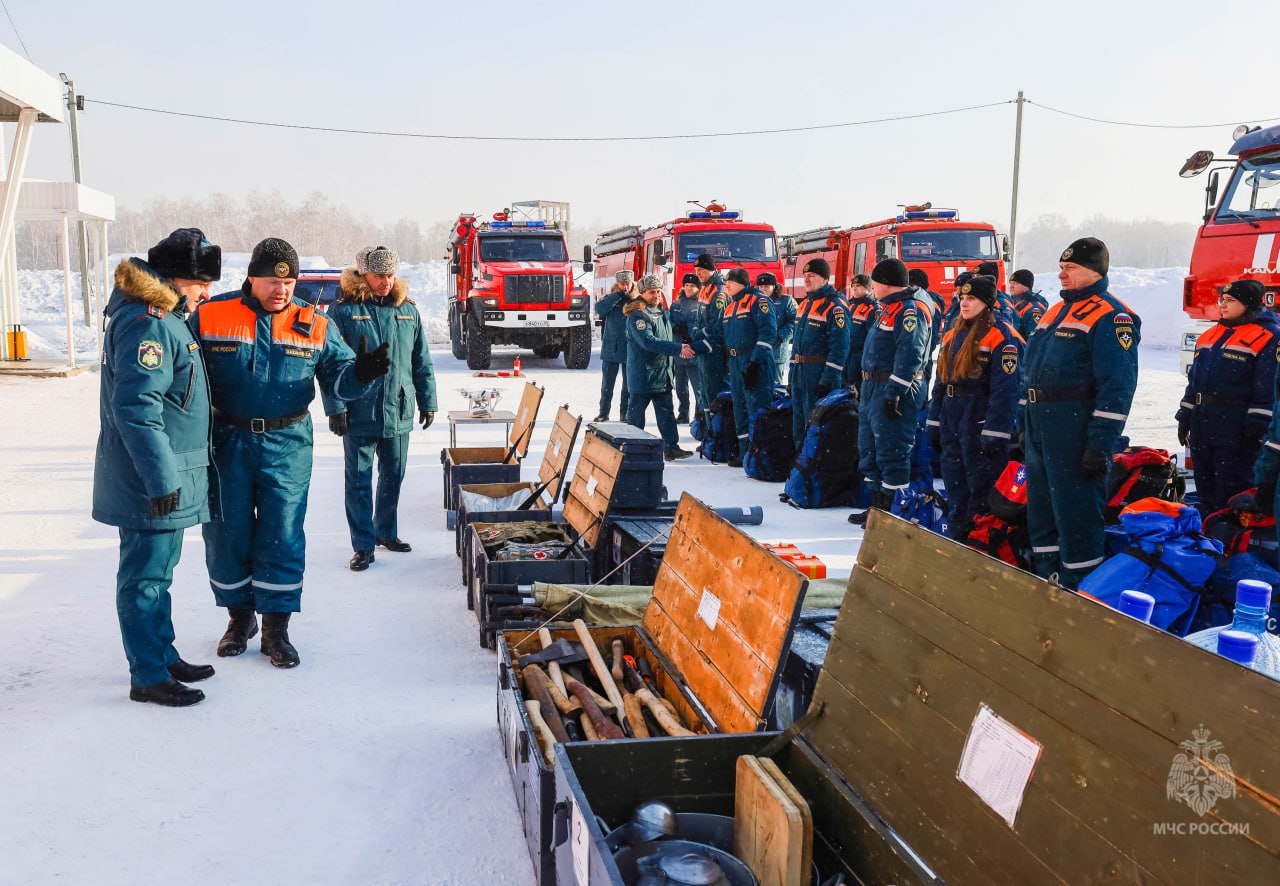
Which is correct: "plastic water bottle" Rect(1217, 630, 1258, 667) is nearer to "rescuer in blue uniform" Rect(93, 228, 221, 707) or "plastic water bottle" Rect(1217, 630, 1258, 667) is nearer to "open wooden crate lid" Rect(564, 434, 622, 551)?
"open wooden crate lid" Rect(564, 434, 622, 551)

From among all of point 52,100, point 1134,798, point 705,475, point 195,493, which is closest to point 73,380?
point 52,100

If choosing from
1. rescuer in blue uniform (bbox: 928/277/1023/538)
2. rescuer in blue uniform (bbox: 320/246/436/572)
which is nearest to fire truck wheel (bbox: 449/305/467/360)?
rescuer in blue uniform (bbox: 320/246/436/572)

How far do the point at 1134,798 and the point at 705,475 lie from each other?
268 inches

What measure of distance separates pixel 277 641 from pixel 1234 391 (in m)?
5.20

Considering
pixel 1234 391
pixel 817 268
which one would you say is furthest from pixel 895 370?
pixel 1234 391

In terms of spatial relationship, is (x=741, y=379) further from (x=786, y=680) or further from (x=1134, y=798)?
(x=1134, y=798)

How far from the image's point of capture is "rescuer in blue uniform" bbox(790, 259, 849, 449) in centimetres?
765

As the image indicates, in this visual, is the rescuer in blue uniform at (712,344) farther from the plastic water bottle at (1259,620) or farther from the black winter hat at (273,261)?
the plastic water bottle at (1259,620)

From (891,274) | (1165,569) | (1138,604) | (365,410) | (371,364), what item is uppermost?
Result: (891,274)

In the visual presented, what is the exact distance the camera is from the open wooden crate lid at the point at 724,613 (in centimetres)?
247

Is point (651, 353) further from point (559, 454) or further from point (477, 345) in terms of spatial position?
point (477, 345)

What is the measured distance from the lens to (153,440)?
3334 millimetres

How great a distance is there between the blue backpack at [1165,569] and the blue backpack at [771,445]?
14.2 feet

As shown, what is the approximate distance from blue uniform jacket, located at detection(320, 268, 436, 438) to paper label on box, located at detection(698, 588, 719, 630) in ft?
9.28
